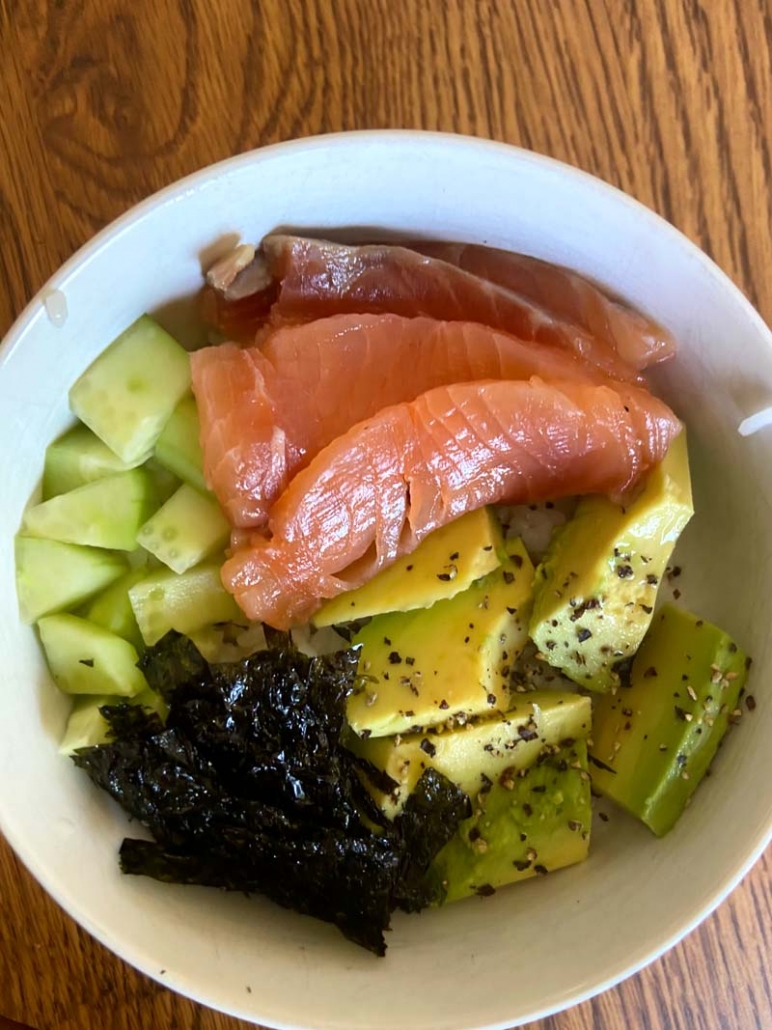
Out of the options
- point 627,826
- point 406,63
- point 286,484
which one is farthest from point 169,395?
point 627,826

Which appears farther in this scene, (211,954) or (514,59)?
→ (514,59)

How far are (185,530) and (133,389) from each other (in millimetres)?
243

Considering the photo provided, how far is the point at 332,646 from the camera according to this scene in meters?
1.53

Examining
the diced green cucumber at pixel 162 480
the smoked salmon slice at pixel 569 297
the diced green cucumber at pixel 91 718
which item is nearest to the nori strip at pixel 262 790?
the diced green cucumber at pixel 91 718

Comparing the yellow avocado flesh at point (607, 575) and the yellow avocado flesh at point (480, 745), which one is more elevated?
the yellow avocado flesh at point (607, 575)

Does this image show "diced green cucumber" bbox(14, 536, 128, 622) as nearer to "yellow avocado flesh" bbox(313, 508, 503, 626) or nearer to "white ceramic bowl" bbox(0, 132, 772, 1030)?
"white ceramic bowl" bbox(0, 132, 772, 1030)

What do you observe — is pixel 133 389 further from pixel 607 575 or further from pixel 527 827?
pixel 527 827

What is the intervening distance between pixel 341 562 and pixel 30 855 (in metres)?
0.63

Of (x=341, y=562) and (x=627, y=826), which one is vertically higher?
(x=341, y=562)

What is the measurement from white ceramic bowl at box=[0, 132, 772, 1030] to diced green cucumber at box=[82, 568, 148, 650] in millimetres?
120

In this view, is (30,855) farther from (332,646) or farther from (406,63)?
(406,63)

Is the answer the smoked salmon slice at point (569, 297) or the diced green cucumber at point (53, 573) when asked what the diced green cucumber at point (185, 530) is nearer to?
the diced green cucumber at point (53, 573)

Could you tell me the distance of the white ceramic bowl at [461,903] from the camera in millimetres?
1271

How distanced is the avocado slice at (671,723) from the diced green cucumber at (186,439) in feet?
2.69
